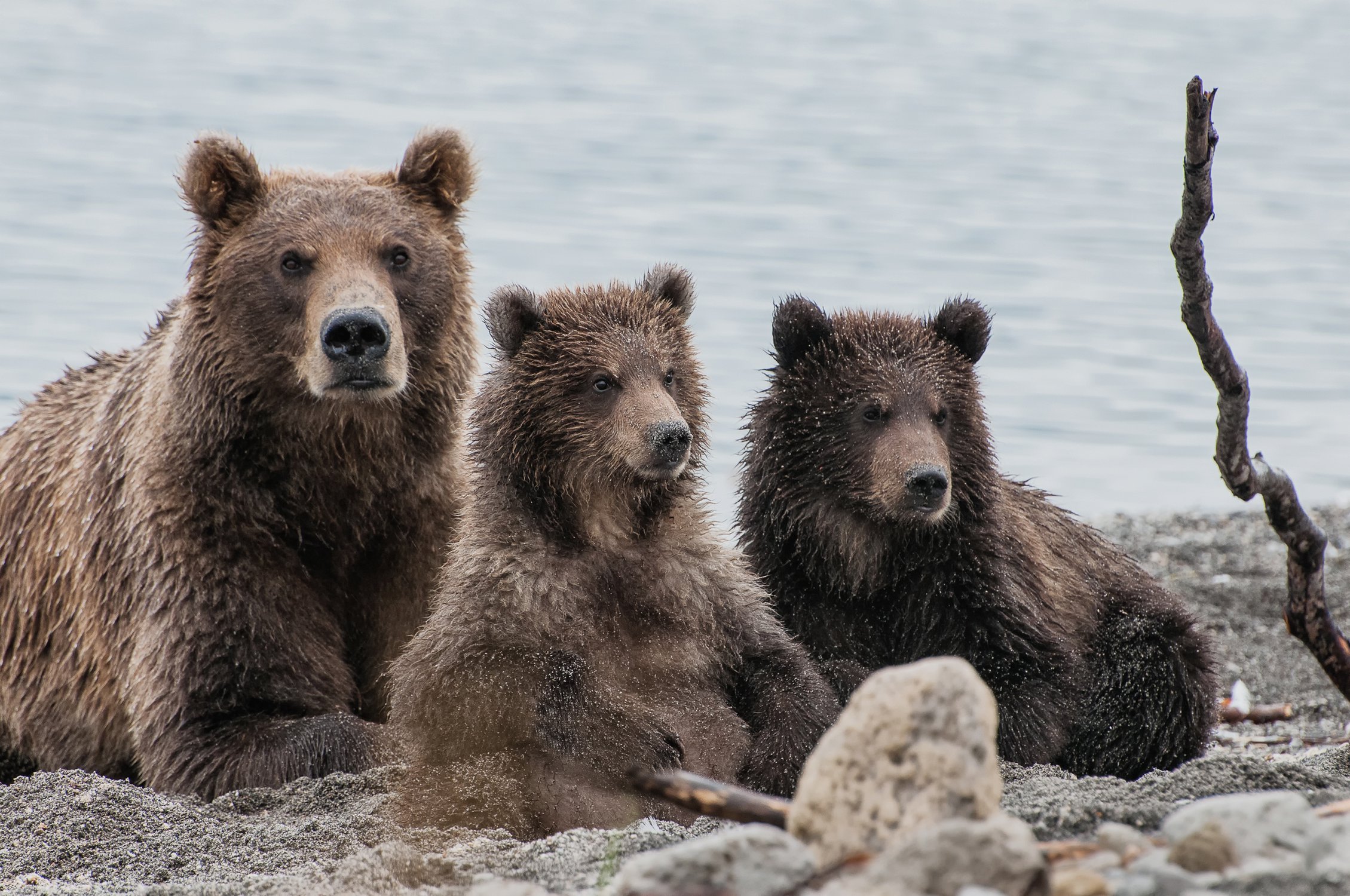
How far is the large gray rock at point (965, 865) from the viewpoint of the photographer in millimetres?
3078

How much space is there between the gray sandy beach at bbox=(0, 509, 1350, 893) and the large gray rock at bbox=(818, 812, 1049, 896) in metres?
0.39

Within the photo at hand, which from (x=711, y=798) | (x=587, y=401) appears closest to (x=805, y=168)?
(x=587, y=401)

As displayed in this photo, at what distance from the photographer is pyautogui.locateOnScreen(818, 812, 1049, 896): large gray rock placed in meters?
3.08

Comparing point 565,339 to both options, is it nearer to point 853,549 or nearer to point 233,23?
point 853,549

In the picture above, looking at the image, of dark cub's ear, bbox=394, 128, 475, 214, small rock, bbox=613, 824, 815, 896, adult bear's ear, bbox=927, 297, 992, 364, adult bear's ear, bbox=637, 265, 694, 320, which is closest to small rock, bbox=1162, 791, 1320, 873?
small rock, bbox=613, 824, 815, 896

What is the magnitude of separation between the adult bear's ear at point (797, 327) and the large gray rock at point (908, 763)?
3045 mm

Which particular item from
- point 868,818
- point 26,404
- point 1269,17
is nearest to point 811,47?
point 1269,17

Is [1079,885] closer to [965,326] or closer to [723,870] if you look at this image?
[723,870]

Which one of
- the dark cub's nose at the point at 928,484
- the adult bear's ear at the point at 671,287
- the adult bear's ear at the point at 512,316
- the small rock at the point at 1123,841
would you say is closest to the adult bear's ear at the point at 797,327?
the adult bear's ear at the point at 671,287

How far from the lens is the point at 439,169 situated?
21.5 ft

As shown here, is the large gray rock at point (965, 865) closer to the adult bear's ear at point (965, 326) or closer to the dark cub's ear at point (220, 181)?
the adult bear's ear at point (965, 326)

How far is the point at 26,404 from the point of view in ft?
25.2

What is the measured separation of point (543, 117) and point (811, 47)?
15178 mm

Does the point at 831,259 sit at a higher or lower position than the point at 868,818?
higher
